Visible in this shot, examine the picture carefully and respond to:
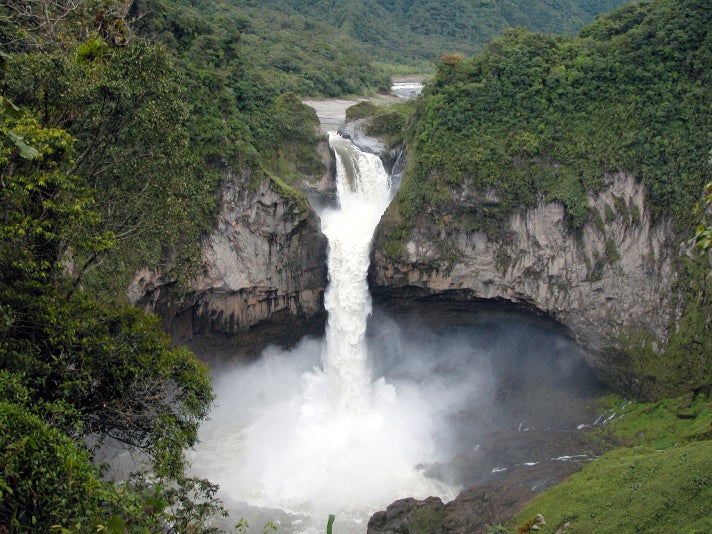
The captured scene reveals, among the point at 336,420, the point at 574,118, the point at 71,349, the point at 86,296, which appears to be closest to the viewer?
the point at 71,349

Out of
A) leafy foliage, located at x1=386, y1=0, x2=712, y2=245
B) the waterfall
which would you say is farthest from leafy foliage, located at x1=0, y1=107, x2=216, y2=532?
leafy foliage, located at x1=386, y1=0, x2=712, y2=245

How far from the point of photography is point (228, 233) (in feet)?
78.7

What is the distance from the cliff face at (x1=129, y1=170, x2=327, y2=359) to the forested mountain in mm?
37846

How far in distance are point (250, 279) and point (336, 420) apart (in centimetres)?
642

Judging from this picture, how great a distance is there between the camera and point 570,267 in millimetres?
24406

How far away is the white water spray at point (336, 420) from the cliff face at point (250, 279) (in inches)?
38.7

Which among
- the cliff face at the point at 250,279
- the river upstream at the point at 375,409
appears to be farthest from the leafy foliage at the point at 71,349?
the cliff face at the point at 250,279

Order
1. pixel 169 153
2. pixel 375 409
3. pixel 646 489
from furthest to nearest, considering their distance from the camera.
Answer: pixel 375 409, pixel 646 489, pixel 169 153

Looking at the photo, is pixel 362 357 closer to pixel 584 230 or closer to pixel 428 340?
pixel 428 340

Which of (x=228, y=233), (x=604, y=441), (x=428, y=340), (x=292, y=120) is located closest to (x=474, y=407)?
(x=428, y=340)

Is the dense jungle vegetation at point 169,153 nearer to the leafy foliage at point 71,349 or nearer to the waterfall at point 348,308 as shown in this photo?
the leafy foliage at point 71,349

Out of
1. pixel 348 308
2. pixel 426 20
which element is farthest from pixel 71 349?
pixel 426 20

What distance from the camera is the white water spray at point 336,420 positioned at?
20.3 metres

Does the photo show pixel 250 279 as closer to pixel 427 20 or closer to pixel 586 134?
pixel 586 134
